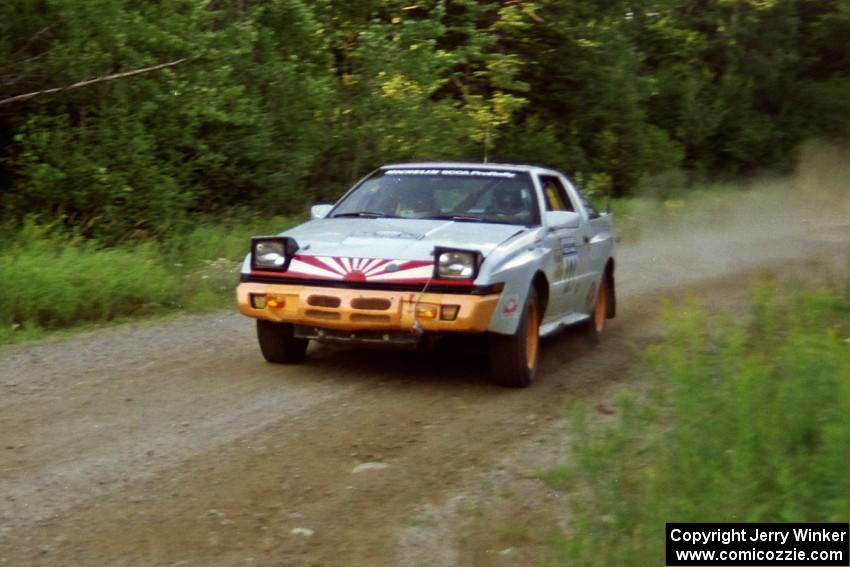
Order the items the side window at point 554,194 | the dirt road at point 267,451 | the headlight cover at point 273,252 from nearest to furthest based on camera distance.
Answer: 1. the dirt road at point 267,451
2. the headlight cover at point 273,252
3. the side window at point 554,194

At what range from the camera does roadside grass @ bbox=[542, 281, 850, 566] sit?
13.6 feet

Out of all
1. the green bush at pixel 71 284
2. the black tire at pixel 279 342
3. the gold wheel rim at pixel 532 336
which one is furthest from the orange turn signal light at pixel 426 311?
the green bush at pixel 71 284

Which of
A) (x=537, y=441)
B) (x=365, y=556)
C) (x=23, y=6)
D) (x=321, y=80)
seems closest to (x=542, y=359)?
(x=537, y=441)

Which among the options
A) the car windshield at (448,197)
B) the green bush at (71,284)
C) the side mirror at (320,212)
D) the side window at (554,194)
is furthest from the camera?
the green bush at (71,284)

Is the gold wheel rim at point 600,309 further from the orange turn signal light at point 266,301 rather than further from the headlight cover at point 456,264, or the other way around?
the orange turn signal light at point 266,301

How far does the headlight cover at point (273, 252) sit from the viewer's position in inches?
316

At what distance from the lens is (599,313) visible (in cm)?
1086

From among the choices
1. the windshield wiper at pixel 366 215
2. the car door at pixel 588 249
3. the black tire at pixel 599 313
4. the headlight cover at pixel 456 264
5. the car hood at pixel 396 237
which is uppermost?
the windshield wiper at pixel 366 215

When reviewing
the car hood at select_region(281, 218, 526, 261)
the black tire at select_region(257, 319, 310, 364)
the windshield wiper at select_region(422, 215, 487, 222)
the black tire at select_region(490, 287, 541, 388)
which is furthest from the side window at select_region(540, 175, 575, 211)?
the black tire at select_region(257, 319, 310, 364)

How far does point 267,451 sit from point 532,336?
8.65ft

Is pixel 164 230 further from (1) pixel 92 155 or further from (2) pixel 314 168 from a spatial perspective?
(2) pixel 314 168

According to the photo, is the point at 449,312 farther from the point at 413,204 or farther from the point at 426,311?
the point at 413,204

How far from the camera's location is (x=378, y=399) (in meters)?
7.70

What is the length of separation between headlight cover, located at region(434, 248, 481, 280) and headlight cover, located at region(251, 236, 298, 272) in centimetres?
103
